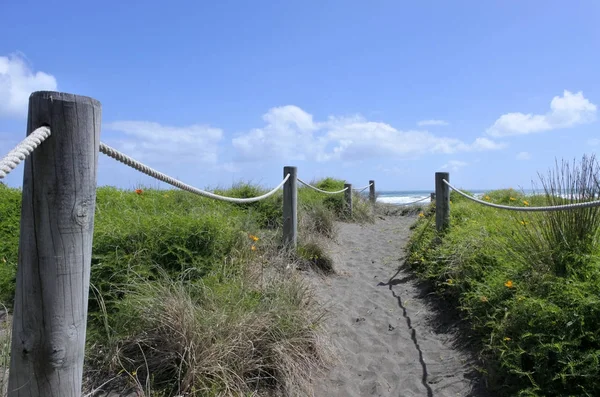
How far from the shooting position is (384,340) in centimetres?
414

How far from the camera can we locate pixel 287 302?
12.1ft

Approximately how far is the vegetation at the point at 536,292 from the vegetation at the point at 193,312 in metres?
1.40

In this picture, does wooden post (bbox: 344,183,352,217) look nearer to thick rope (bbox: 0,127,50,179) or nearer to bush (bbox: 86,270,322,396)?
bush (bbox: 86,270,322,396)

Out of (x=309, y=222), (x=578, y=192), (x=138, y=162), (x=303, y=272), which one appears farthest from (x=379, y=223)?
(x=138, y=162)

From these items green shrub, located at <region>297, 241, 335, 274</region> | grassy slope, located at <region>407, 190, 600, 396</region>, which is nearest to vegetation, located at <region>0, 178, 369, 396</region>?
green shrub, located at <region>297, 241, 335, 274</region>

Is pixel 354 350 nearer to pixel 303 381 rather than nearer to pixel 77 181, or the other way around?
pixel 303 381

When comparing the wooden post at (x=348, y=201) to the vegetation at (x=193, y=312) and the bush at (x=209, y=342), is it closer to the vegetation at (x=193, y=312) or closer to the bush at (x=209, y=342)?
the vegetation at (x=193, y=312)

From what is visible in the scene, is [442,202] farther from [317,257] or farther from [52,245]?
[52,245]

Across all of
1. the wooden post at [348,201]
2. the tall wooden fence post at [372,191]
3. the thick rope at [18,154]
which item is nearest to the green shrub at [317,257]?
the thick rope at [18,154]

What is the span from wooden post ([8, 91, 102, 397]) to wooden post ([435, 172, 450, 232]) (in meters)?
6.03

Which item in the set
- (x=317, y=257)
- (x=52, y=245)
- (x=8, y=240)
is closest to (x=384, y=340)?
(x=317, y=257)

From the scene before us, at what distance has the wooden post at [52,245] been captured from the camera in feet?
4.87

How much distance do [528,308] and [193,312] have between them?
2.44 m

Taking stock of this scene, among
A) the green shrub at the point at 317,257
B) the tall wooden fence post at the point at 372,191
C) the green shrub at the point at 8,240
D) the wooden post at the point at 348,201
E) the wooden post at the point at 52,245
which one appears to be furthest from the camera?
the tall wooden fence post at the point at 372,191
